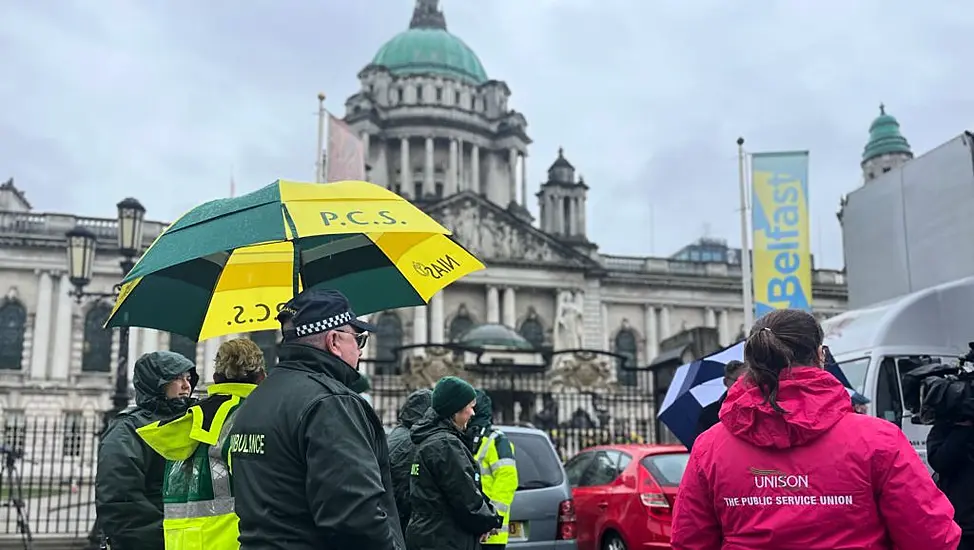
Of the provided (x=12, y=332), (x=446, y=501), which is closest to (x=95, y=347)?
(x=12, y=332)

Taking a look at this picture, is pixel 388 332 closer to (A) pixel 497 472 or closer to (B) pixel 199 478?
(A) pixel 497 472

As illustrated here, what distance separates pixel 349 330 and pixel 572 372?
21.1 m

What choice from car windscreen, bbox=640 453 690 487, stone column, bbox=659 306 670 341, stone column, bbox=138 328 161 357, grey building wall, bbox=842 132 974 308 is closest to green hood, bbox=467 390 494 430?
car windscreen, bbox=640 453 690 487

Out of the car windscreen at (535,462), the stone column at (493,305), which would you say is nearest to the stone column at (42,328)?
the stone column at (493,305)

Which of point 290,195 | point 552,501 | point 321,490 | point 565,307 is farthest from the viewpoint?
point 565,307

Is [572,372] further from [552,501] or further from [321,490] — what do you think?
[321,490]

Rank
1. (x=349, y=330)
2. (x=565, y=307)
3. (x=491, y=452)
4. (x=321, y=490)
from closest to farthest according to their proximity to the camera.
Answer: (x=321, y=490) < (x=349, y=330) < (x=491, y=452) < (x=565, y=307)

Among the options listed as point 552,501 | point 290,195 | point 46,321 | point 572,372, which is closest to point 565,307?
point 572,372

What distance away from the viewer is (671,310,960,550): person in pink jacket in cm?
275

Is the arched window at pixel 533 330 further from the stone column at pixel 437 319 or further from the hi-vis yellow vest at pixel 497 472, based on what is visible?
the hi-vis yellow vest at pixel 497 472

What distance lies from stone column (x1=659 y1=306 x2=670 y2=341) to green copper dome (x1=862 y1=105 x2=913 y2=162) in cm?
1498

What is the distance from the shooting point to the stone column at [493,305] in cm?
4869

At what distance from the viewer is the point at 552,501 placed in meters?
8.59

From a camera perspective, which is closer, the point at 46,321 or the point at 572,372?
the point at 572,372
